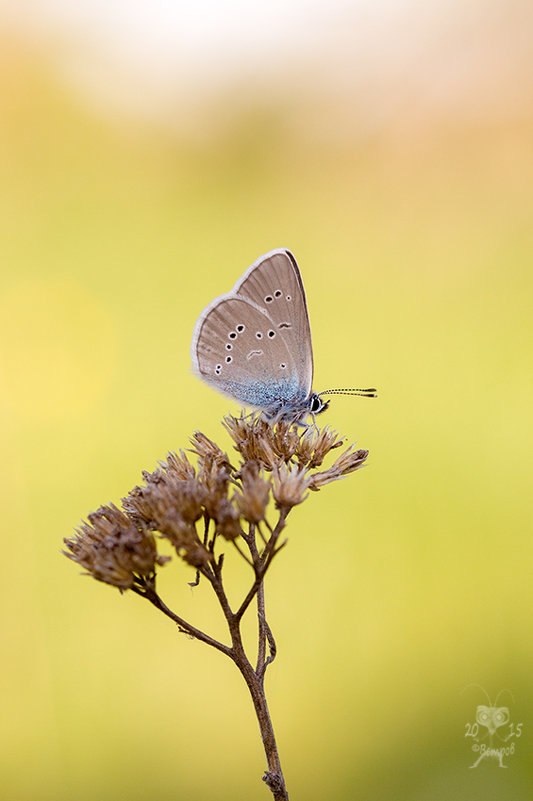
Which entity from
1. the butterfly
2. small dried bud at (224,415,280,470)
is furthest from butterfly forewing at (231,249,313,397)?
small dried bud at (224,415,280,470)

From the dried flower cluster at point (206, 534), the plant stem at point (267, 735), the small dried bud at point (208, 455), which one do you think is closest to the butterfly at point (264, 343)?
the small dried bud at point (208, 455)

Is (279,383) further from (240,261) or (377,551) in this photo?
(240,261)

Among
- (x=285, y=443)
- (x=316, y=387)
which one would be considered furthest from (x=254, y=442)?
(x=316, y=387)

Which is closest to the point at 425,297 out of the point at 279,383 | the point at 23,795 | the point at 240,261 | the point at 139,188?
the point at 240,261

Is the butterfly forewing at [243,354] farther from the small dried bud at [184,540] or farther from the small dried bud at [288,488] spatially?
the small dried bud at [184,540]

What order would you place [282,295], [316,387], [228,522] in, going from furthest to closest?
1. [316,387]
2. [282,295]
3. [228,522]

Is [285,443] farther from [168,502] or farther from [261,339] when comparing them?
[261,339]

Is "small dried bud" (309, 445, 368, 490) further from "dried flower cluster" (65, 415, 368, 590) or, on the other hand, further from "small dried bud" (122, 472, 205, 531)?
"small dried bud" (122, 472, 205, 531)
